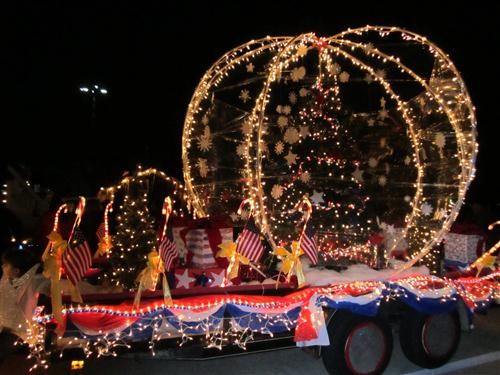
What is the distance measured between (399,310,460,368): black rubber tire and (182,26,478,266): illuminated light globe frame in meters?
0.73

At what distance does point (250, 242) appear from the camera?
524cm

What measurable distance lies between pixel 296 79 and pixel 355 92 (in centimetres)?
118

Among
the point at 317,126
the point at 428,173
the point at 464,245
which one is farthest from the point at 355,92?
the point at 464,245

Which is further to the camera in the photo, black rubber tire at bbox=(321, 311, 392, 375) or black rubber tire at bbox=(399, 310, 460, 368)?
black rubber tire at bbox=(399, 310, 460, 368)

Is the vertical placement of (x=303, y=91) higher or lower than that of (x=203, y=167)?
higher

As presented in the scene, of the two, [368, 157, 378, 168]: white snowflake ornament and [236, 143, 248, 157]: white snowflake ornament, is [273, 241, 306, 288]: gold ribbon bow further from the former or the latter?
[368, 157, 378, 168]: white snowflake ornament

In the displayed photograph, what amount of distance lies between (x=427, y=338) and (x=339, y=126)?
3.14 m

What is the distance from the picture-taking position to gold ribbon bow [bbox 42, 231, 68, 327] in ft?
13.4

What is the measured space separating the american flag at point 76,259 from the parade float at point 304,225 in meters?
0.02

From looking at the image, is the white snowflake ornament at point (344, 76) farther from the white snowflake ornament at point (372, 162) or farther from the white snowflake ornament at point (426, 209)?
the white snowflake ornament at point (426, 209)

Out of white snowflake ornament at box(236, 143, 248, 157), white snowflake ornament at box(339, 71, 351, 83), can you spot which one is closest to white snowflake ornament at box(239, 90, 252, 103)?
white snowflake ornament at box(236, 143, 248, 157)

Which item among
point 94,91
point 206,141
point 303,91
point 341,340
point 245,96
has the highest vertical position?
point 94,91

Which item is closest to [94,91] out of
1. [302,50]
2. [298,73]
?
[298,73]

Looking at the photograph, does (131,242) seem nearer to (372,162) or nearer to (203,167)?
(203,167)
